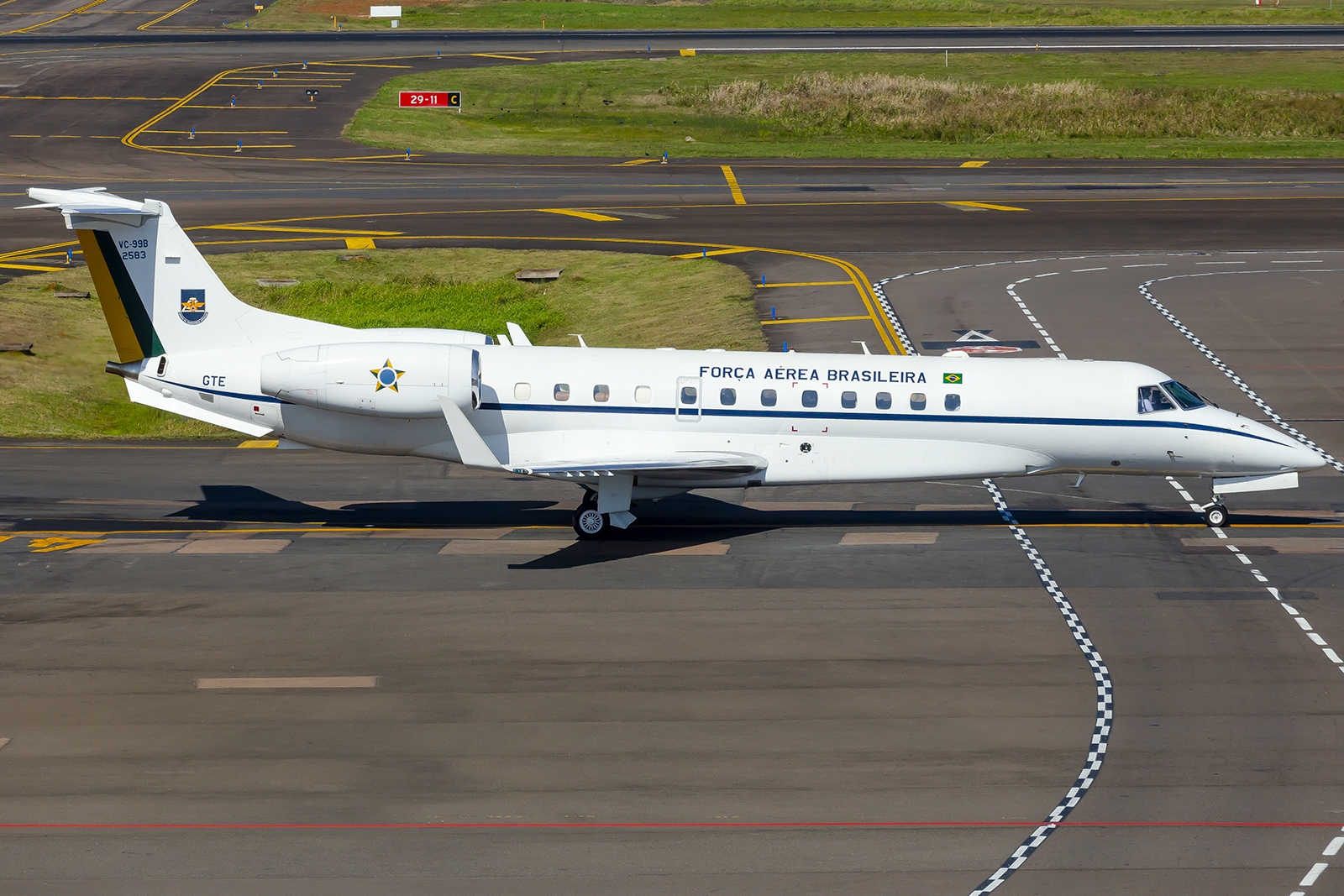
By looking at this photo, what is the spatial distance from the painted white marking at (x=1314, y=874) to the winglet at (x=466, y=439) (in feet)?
53.9

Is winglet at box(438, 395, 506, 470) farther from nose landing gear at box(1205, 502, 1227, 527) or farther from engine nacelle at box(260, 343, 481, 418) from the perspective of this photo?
nose landing gear at box(1205, 502, 1227, 527)

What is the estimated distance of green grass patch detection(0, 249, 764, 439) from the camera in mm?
41469

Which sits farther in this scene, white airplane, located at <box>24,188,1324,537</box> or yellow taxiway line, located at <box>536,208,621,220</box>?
yellow taxiway line, located at <box>536,208,621,220</box>

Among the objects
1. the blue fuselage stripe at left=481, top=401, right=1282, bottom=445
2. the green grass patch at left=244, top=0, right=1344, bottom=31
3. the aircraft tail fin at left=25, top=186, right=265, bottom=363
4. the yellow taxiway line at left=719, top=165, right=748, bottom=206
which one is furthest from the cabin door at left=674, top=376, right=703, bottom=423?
the green grass patch at left=244, top=0, right=1344, bottom=31

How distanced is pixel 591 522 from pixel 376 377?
521 centimetres

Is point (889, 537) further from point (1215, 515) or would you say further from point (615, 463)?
point (1215, 515)

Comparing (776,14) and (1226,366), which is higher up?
(776,14)

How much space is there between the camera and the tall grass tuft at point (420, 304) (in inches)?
1924

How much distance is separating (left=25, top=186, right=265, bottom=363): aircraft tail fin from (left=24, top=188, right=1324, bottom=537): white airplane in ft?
0.40

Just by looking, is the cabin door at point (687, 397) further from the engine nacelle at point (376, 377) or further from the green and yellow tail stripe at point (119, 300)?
the green and yellow tail stripe at point (119, 300)

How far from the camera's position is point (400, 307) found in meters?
50.2

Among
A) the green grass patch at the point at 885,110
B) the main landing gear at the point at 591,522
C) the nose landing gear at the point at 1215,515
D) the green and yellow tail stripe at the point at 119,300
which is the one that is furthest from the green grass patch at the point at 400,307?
the green grass patch at the point at 885,110

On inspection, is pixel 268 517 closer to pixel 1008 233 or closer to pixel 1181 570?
pixel 1181 570

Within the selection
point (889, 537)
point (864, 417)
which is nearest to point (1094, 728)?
point (889, 537)
